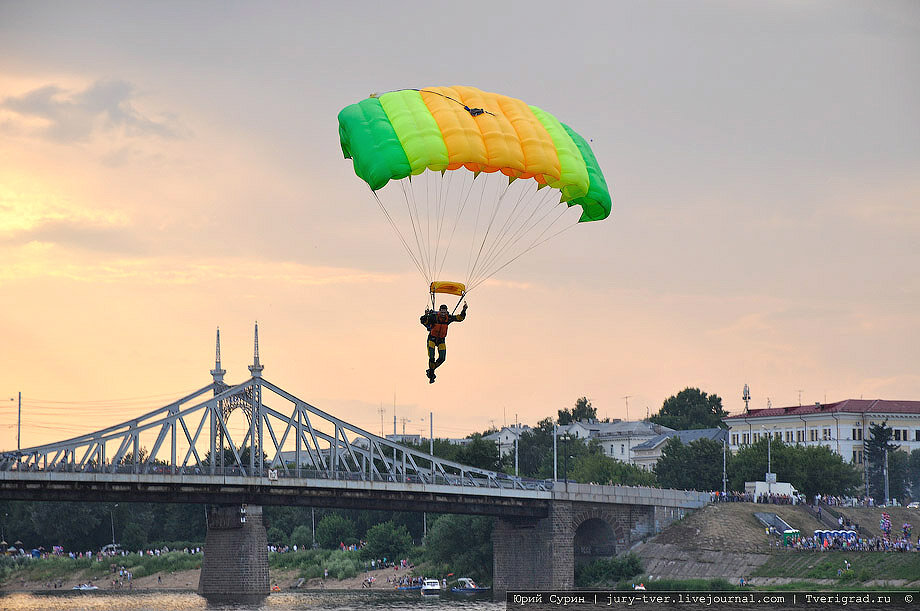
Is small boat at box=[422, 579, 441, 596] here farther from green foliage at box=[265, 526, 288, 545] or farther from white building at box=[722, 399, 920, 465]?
white building at box=[722, 399, 920, 465]

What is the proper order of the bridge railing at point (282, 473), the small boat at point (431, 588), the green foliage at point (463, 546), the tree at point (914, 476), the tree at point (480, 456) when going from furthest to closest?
the tree at point (914, 476)
the tree at point (480, 456)
the green foliage at point (463, 546)
the small boat at point (431, 588)
the bridge railing at point (282, 473)

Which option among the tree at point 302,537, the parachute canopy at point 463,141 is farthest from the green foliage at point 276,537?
the parachute canopy at point 463,141

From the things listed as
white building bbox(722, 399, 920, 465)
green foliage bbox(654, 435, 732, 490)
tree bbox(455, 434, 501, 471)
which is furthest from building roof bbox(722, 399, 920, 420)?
tree bbox(455, 434, 501, 471)

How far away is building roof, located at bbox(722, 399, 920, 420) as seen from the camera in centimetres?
17350

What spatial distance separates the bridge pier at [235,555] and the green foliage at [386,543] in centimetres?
2783

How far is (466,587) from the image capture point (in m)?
116

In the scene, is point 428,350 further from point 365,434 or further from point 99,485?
point 365,434

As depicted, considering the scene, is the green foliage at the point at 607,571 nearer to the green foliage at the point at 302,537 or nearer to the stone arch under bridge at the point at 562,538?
the stone arch under bridge at the point at 562,538

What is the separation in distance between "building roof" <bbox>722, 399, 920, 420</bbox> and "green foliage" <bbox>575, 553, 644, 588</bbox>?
231 feet

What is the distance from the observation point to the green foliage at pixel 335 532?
521 feet

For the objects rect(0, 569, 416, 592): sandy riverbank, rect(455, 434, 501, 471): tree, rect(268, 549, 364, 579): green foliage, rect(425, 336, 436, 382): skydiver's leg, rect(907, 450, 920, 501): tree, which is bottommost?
rect(0, 569, 416, 592): sandy riverbank

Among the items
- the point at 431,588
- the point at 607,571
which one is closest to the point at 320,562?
the point at 431,588

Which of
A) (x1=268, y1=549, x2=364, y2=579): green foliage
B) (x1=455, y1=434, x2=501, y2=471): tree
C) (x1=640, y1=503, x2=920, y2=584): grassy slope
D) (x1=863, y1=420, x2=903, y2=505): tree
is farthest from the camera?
(x1=863, y1=420, x2=903, y2=505): tree

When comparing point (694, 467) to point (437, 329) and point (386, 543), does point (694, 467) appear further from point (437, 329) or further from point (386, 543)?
point (437, 329)
